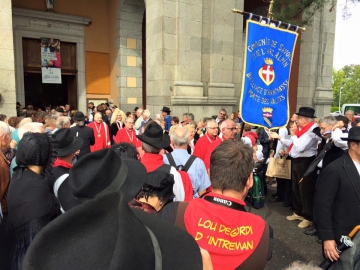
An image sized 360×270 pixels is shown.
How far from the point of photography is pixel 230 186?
5.41ft

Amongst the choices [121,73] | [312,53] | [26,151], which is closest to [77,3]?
[121,73]

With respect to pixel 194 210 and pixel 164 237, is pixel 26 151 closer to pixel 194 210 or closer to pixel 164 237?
pixel 194 210

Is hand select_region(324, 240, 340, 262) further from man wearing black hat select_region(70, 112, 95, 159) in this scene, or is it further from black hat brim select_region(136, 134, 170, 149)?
man wearing black hat select_region(70, 112, 95, 159)

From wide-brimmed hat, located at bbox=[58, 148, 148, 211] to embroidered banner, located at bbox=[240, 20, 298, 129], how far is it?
282 centimetres

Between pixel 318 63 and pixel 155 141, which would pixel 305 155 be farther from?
pixel 318 63

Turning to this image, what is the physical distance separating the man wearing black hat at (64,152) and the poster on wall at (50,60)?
10.9 meters

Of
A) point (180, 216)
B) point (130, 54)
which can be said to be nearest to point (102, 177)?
point (180, 216)

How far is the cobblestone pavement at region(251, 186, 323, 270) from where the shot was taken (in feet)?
12.8

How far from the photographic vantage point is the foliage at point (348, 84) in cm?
6669

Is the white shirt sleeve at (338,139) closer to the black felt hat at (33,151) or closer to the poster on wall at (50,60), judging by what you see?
the black felt hat at (33,151)

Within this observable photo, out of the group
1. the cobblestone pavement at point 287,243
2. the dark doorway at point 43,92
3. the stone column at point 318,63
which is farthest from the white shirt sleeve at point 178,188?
the dark doorway at point 43,92

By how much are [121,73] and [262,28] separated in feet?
31.2

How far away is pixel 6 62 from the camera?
7777 mm

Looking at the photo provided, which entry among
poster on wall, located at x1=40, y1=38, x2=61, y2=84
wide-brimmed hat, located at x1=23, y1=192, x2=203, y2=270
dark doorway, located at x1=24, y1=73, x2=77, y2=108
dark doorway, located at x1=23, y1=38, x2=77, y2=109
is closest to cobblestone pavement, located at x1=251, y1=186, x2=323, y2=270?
wide-brimmed hat, located at x1=23, y1=192, x2=203, y2=270
